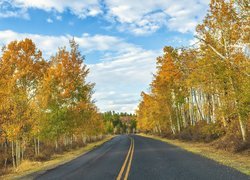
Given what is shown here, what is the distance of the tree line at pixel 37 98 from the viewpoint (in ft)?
61.4

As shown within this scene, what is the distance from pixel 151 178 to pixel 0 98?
10675 mm

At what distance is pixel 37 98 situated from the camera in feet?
72.7

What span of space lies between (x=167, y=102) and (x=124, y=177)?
33746 mm

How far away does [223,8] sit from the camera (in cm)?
1966

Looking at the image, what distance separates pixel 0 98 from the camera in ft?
54.3

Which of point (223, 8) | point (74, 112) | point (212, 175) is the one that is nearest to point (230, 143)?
point (223, 8)

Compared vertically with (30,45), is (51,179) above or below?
below

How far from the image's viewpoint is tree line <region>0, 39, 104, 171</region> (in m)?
18.7

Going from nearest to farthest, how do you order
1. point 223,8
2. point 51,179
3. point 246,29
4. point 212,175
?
1. point 212,175
2. point 51,179
3. point 246,29
4. point 223,8

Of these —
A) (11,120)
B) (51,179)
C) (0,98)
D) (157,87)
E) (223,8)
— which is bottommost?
(51,179)

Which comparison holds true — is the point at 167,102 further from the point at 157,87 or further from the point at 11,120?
the point at 11,120

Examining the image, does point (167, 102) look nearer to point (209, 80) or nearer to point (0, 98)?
point (209, 80)

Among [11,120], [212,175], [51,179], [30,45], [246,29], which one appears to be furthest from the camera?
[30,45]

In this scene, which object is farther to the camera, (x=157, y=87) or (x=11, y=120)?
(x=157, y=87)
